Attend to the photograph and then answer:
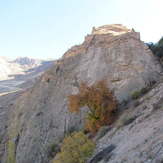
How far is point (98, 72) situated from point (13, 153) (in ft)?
51.2

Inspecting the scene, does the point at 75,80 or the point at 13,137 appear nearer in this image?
the point at 75,80

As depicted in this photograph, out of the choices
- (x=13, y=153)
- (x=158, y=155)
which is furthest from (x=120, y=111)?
(x=13, y=153)

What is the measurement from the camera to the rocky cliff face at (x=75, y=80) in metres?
22.6

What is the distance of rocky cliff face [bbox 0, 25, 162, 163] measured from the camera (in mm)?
22641

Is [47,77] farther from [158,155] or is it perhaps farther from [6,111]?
[158,155]

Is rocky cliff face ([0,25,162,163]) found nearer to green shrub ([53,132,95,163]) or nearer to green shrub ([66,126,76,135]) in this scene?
green shrub ([66,126,76,135])

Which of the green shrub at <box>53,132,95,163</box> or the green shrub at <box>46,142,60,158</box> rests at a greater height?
the green shrub at <box>53,132,95,163</box>

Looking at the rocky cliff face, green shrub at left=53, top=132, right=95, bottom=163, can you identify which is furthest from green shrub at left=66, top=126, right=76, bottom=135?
green shrub at left=53, top=132, right=95, bottom=163

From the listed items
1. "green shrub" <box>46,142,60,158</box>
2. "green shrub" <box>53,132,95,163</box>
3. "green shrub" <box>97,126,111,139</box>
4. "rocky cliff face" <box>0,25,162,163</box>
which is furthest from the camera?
"rocky cliff face" <box>0,25,162,163</box>

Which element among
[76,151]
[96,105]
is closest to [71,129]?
[96,105]

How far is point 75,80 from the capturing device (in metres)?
28.1

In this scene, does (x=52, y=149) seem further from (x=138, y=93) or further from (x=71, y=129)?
(x=138, y=93)

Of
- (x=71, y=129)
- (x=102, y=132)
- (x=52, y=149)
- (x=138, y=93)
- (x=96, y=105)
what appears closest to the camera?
(x=102, y=132)

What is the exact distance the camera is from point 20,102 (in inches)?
1425
